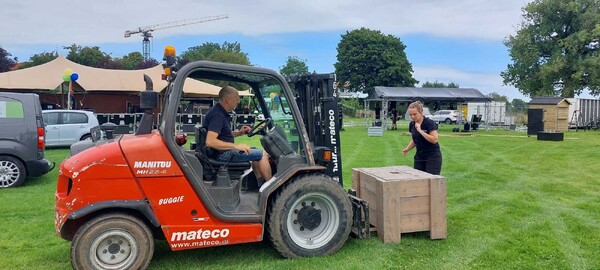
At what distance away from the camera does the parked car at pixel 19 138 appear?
8.96 metres

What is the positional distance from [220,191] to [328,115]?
160 centimetres

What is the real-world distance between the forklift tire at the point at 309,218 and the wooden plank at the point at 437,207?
1151 millimetres

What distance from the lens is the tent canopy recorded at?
99.8 feet

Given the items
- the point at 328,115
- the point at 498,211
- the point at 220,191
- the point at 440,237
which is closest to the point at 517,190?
the point at 498,211

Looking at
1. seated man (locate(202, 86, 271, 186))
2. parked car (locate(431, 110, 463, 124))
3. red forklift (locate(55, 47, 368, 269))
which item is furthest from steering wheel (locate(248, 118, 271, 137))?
parked car (locate(431, 110, 463, 124))

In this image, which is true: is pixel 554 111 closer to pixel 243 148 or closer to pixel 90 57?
pixel 243 148

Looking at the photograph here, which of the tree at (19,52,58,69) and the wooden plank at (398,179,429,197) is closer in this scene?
the wooden plank at (398,179,429,197)

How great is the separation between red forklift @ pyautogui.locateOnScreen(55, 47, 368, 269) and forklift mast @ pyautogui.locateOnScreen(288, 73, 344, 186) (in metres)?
0.02

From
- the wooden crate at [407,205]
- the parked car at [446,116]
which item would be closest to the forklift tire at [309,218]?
the wooden crate at [407,205]

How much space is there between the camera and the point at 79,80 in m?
25.2

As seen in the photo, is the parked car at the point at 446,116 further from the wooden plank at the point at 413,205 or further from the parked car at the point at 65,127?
the wooden plank at the point at 413,205

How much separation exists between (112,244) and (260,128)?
1958 mm

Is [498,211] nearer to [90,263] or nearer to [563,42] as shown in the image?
[90,263]

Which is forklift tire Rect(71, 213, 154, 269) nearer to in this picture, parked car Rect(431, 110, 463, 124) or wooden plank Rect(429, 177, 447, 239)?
wooden plank Rect(429, 177, 447, 239)
